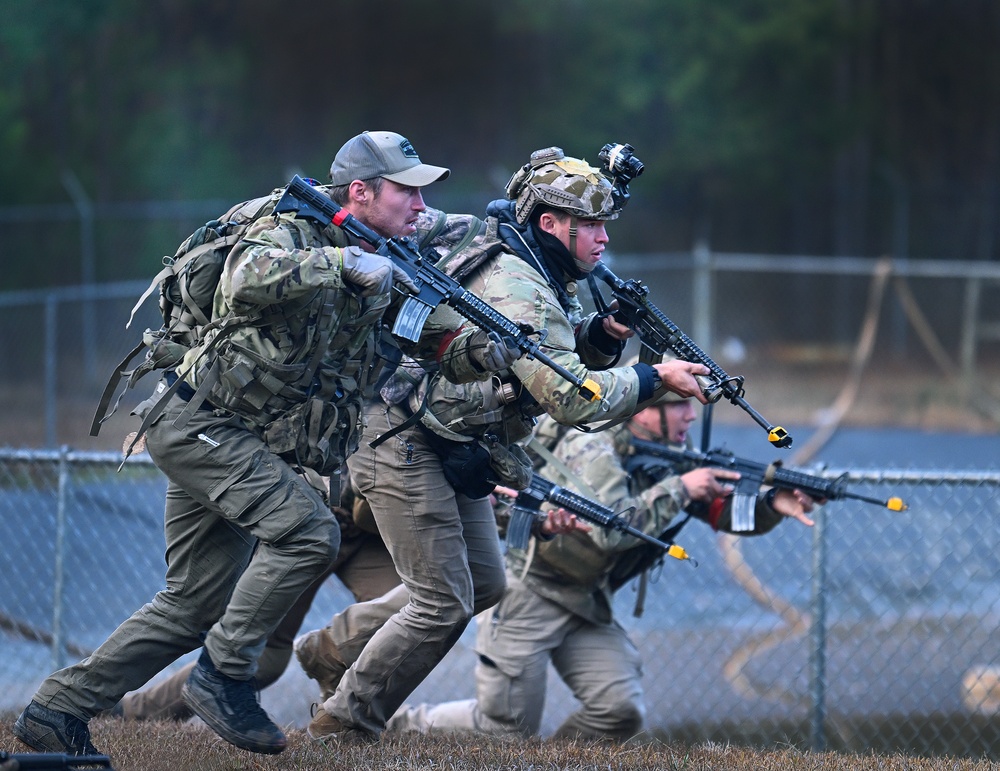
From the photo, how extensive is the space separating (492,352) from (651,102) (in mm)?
14483

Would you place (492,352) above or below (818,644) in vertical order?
above

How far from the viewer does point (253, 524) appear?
398 centimetres

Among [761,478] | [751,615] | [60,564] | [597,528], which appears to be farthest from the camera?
[751,615]

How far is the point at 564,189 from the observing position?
4.54m

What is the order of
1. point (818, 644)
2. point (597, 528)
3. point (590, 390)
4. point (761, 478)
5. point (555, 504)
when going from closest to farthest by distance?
1. point (590, 390)
2. point (555, 504)
3. point (597, 528)
4. point (761, 478)
5. point (818, 644)

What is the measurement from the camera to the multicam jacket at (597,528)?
528 cm

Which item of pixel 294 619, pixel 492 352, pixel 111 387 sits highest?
pixel 492 352

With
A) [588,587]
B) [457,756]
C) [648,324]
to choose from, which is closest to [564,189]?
[648,324]

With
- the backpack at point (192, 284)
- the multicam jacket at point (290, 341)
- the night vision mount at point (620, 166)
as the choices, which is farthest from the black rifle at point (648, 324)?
the backpack at point (192, 284)

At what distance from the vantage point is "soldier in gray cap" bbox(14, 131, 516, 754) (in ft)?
12.9

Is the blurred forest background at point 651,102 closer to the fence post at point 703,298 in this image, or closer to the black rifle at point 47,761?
the fence post at point 703,298

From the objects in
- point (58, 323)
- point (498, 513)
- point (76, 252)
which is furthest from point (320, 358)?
point (76, 252)

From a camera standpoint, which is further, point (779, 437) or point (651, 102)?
point (651, 102)

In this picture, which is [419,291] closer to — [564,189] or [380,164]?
[380,164]
